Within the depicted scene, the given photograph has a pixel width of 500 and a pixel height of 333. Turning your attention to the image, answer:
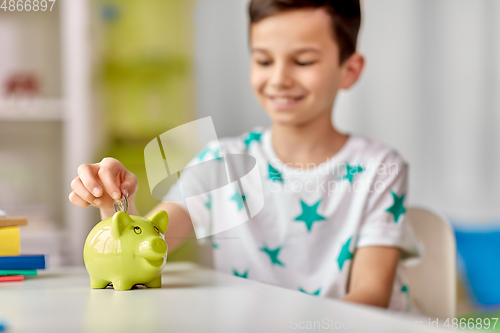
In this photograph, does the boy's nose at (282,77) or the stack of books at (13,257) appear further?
the boy's nose at (282,77)

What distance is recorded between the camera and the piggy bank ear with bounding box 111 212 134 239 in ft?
1.23

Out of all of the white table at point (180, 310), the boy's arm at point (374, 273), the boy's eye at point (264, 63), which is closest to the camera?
the white table at point (180, 310)

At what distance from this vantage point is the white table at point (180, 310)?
253mm

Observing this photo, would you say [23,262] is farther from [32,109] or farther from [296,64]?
[32,109]

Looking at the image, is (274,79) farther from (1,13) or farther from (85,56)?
(1,13)

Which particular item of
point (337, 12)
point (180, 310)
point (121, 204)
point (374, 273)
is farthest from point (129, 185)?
point (337, 12)

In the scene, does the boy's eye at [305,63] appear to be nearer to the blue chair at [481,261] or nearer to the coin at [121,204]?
the coin at [121,204]

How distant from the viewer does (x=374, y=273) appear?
0.66 m

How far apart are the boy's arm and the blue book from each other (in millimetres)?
343

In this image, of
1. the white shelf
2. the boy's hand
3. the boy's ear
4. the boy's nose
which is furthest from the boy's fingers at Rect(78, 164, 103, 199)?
the white shelf

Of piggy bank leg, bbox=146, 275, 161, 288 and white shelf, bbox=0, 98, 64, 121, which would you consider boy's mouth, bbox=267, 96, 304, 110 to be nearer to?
piggy bank leg, bbox=146, 275, 161, 288

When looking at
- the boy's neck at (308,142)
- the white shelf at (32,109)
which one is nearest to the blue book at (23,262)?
the boy's neck at (308,142)

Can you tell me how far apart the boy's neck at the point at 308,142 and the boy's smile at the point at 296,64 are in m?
0.02

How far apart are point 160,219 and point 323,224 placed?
394 mm
